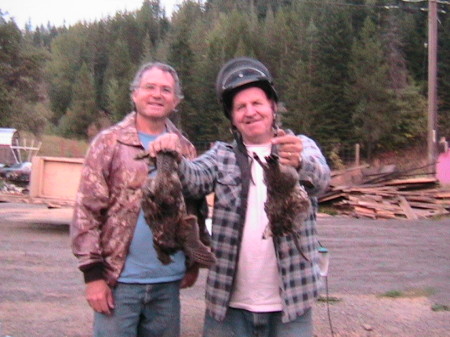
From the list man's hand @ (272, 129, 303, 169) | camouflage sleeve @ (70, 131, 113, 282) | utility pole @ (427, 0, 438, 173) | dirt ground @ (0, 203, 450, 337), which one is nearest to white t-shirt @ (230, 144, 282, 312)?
man's hand @ (272, 129, 303, 169)

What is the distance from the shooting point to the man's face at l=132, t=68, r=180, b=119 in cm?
327

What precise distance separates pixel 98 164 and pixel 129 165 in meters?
0.14

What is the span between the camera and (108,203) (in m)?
3.14

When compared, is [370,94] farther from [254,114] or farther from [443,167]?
[254,114]

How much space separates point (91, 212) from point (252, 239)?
2.42 ft

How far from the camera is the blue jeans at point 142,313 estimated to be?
313 cm

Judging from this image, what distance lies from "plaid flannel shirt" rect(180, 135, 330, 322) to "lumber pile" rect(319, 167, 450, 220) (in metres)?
16.3

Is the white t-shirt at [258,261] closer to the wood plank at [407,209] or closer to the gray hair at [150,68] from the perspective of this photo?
the gray hair at [150,68]

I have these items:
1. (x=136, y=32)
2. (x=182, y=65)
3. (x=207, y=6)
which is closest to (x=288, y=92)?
(x=182, y=65)

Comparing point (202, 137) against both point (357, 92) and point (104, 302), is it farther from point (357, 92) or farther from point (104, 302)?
point (104, 302)

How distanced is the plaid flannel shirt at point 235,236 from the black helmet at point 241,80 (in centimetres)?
23

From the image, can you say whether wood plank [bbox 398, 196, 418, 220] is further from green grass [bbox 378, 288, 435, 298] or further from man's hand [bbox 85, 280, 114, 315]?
man's hand [bbox 85, 280, 114, 315]

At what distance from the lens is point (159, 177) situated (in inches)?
102

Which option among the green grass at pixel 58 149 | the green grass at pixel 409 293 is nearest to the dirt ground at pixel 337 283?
the green grass at pixel 409 293
